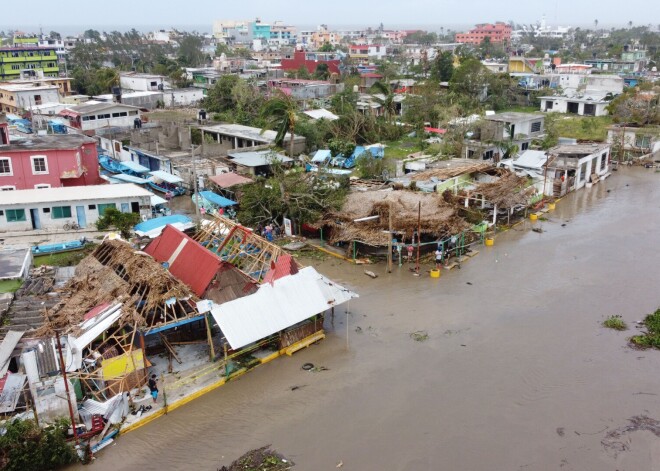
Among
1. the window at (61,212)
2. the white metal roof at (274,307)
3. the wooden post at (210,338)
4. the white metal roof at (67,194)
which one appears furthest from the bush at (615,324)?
the window at (61,212)

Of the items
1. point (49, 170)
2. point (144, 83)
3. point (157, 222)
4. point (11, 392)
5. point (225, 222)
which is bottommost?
point (11, 392)

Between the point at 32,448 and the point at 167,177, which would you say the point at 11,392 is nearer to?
the point at 32,448

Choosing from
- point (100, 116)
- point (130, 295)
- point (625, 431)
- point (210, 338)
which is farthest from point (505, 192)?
point (100, 116)

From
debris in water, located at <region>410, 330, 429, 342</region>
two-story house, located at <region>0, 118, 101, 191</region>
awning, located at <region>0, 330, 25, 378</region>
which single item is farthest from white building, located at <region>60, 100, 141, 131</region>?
debris in water, located at <region>410, 330, 429, 342</region>

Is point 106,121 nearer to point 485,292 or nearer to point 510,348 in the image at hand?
point 485,292

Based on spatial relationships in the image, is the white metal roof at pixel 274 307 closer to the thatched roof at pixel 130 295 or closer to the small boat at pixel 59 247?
the thatched roof at pixel 130 295

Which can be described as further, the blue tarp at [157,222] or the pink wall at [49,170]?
the pink wall at [49,170]
